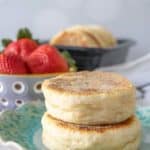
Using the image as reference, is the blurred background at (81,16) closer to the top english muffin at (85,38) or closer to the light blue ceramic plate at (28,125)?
the top english muffin at (85,38)

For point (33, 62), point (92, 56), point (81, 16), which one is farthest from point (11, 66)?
point (81, 16)

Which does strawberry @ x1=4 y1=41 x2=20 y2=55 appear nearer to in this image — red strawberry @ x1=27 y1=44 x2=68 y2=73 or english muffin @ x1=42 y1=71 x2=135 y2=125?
red strawberry @ x1=27 y1=44 x2=68 y2=73

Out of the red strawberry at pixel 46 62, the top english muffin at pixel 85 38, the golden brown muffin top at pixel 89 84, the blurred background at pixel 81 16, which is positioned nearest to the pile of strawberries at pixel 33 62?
the red strawberry at pixel 46 62

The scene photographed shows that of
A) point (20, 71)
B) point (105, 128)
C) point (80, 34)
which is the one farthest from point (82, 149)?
point (80, 34)

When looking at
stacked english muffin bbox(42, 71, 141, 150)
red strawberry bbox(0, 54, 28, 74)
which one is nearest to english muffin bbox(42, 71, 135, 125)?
stacked english muffin bbox(42, 71, 141, 150)

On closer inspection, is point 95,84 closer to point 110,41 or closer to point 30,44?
point 30,44

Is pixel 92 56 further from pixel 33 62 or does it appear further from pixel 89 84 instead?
pixel 89 84
